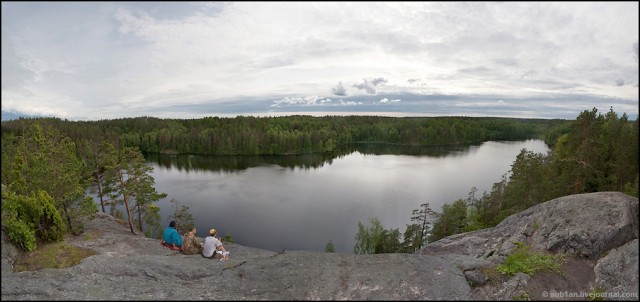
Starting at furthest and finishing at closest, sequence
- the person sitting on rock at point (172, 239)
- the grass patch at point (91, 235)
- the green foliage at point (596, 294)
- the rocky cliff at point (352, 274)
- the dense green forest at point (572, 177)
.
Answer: the grass patch at point (91, 235), the dense green forest at point (572, 177), the person sitting on rock at point (172, 239), the green foliage at point (596, 294), the rocky cliff at point (352, 274)

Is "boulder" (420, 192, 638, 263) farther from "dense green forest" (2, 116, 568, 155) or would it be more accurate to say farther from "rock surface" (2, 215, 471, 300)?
"dense green forest" (2, 116, 568, 155)

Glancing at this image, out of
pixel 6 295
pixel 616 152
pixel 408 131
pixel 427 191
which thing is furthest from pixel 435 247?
pixel 408 131

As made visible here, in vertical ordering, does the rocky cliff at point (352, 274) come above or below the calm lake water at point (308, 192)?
above

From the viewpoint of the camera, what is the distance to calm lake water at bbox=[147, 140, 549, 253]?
40.8 meters

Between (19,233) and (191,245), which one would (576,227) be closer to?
(191,245)

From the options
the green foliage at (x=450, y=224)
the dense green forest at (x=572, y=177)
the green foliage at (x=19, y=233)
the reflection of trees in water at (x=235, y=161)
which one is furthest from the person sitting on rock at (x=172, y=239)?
the reflection of trees in water at (x=235, y=161)

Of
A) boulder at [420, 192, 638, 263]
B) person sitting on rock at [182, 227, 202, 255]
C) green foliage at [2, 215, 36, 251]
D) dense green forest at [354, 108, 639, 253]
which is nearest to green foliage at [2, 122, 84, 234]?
green foliage at [2, 215, 36, 251]

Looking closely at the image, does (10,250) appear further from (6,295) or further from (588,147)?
(588,147)

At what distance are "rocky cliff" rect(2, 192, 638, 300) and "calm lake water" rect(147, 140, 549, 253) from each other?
83.4 feet

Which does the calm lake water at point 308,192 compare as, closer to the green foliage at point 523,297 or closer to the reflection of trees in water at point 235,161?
the reflection of trees in water at point 235,161

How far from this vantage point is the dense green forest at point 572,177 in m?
20.1

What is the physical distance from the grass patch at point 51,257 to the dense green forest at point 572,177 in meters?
25.7

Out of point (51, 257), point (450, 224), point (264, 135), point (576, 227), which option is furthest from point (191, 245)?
point (264, 135)

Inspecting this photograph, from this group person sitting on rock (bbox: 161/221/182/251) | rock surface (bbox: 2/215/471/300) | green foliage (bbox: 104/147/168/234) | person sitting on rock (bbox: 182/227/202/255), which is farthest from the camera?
green foliage (bbox: 104/147/168/234)
